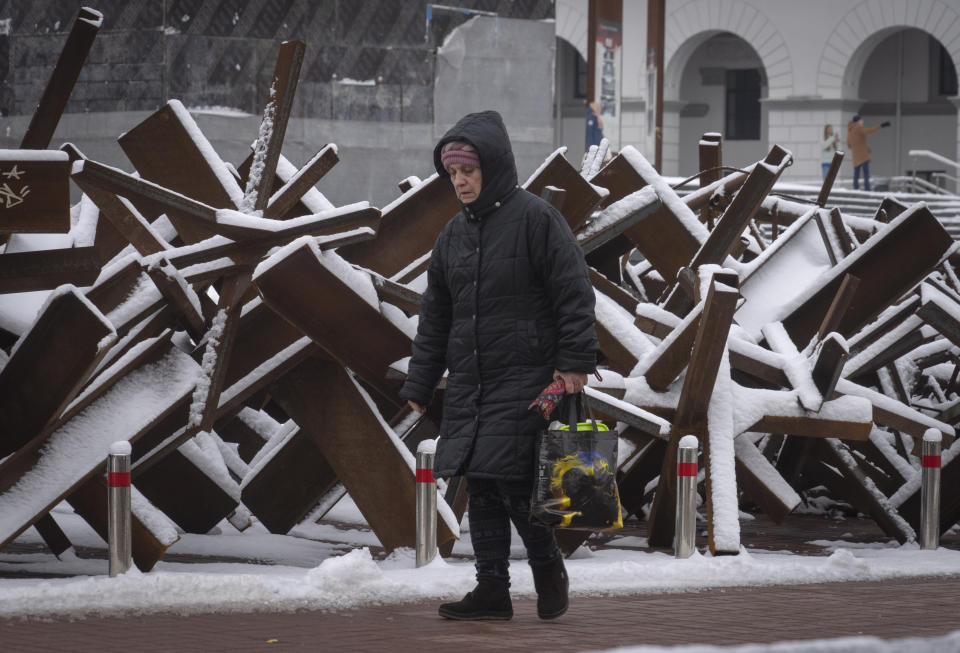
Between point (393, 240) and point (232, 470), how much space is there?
Result: 160 centimetres

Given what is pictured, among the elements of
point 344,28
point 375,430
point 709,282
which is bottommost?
point 375,430

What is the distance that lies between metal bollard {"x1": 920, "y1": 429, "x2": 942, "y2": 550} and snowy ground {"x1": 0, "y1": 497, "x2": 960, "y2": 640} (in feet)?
0.36

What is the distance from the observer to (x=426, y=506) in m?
7.11

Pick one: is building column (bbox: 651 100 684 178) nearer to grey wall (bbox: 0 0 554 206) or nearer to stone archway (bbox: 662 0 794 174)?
stone archway (bbox: 662 0 794 174)

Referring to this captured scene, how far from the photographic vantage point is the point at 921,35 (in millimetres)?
45000

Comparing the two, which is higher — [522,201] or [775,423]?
[522,201]

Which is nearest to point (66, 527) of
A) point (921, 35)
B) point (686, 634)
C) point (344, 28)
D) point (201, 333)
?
point (201, 333)

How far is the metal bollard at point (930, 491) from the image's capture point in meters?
8.48

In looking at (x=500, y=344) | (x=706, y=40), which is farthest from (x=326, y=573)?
(x=706, y=40)

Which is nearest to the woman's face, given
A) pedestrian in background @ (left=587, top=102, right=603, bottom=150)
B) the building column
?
pedestrian in background @ (left=587, top=102, right=603, bottom=150)

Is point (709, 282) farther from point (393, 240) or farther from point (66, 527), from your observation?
point (66, 527)

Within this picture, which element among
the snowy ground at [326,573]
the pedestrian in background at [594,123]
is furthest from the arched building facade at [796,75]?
the snowy ground at [326,573]

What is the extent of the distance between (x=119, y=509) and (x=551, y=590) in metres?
1.95

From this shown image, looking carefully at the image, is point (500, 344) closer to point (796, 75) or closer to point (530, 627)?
point (530, 627)
